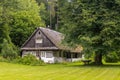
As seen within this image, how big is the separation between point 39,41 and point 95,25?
17169 mm

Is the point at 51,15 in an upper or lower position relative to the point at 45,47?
upper

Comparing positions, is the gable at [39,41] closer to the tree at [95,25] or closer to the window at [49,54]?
the window at [49,54]

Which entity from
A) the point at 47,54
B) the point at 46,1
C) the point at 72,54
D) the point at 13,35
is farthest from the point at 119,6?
the point at 46,1

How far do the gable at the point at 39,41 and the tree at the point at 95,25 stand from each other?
1177 cm

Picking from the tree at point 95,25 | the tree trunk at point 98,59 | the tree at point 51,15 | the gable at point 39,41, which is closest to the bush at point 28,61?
the gable at point 39,41

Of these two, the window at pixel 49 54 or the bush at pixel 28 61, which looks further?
the window at pixel 49 54

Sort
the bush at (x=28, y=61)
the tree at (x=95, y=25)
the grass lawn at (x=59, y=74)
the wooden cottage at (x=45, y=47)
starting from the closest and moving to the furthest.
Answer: the grass lawn at (x=59, y=74) < the tree at (x=95, y=25) < the bush at (x=28, y=61) < the wooden cottage at (x=45, y=47)

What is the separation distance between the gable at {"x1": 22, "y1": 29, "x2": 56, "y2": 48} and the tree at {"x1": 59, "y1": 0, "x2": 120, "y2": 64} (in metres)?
11.8

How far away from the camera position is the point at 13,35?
204 ft

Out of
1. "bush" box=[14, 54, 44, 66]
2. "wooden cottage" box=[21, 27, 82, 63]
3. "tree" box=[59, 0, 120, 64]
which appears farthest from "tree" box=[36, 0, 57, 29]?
"tree" box=[59, 0, 120, 64]

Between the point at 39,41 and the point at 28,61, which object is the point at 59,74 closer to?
the point at 28,61

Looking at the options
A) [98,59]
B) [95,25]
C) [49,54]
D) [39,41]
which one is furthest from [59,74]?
[39,41]

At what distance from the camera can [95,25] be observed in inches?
1473

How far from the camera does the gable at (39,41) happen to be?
51.5m
